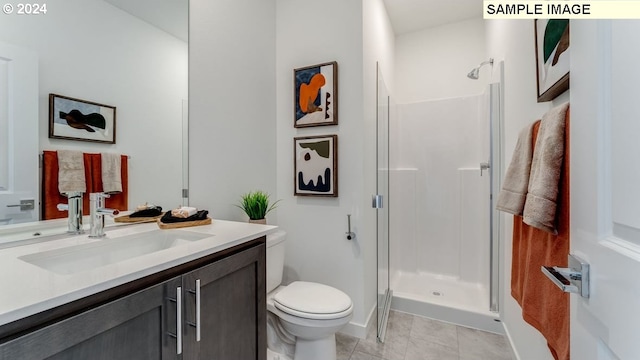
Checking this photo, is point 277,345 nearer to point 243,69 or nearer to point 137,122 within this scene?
point 137,122

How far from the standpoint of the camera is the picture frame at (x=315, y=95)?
1945 millimetres

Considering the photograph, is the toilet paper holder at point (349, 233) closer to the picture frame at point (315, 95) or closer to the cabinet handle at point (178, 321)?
the picture frame at point (315, 95)

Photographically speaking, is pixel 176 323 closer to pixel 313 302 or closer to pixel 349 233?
pixel 313 302

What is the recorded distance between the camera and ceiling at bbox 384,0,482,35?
2.49 meters

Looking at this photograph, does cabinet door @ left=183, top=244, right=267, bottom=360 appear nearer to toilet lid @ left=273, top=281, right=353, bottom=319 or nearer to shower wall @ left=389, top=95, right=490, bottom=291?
toilet lid @ left=273, top=281, right=353, bottom=319

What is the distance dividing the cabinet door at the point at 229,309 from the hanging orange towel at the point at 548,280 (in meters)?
1.07

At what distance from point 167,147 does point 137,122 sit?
18cm

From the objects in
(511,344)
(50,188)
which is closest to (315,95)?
(50,188)

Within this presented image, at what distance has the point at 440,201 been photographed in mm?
2781

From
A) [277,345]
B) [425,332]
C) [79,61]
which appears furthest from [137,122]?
[425,332]

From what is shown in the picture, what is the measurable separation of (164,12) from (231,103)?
22.6 inches

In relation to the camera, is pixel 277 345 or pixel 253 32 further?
pixel 253 32

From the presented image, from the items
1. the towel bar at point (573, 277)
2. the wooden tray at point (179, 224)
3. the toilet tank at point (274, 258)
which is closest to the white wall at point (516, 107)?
the towel bar at point (573, 277)

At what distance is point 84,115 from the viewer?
3.67 feet
